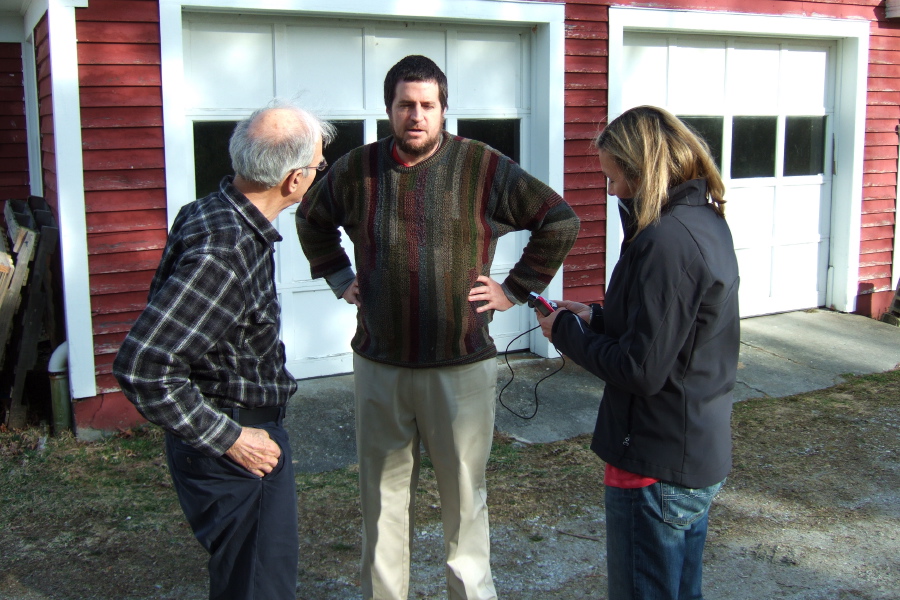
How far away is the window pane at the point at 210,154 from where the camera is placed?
4.97 meters

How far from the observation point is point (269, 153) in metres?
2.15

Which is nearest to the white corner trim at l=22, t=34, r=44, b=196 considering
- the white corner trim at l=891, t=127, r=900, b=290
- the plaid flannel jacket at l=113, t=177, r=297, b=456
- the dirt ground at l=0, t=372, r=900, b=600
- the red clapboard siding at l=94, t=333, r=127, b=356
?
the red clapboard siding at l=94, t=333, r=127, b=356

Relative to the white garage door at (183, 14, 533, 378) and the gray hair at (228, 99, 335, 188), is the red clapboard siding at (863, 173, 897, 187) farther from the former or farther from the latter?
the gray hair at (228, 99, 335, 188)

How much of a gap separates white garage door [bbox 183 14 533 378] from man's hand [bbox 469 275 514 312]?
237 cm

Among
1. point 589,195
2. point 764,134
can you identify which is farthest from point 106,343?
point 764,134

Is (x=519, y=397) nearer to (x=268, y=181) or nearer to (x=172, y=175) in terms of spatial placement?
(x=172, y=175)

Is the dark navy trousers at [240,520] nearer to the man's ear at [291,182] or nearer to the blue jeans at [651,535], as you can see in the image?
the man's ear at [291,182]

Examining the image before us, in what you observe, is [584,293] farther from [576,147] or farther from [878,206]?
[878,206]

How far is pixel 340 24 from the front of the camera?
5.24m

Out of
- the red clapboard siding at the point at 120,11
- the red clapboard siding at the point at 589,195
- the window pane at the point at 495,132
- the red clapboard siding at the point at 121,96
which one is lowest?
the red clapboard siding at the point at 589,195

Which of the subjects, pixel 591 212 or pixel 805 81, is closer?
pixel 591 212

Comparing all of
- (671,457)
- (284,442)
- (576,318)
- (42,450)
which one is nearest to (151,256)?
(42,450)

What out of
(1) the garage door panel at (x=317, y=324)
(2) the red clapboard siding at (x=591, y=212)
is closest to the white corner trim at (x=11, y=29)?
(1) the garage door panel at (x=317, y=324)

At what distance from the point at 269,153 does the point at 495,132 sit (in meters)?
3.82
